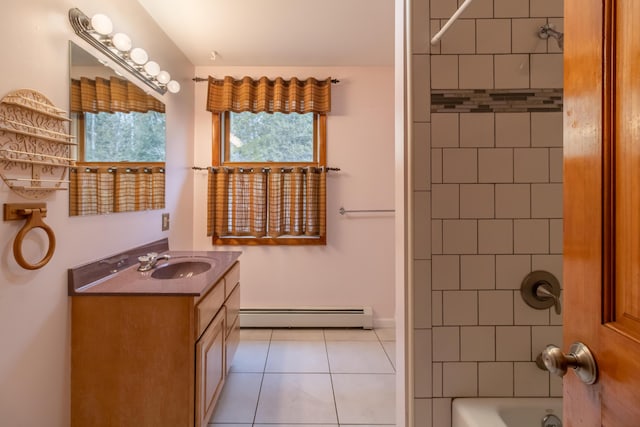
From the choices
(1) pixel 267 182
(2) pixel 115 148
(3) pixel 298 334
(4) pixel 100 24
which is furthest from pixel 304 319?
(4) pixel 100 24

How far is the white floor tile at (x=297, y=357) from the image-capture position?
2266 mm

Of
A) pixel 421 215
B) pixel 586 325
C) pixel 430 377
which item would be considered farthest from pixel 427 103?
pixel 430 377

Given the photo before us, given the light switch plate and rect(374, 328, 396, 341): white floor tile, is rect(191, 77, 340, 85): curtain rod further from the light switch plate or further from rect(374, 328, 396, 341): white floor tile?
rect(374, 328, 396, 341): white floor tile

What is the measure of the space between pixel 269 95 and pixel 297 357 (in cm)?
221

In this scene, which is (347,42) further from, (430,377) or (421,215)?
(430,377)

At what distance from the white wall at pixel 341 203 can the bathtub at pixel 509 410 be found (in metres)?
1.89

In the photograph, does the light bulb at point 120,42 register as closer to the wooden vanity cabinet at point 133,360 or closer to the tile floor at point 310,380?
the wooden vanity cabinet at point 133,360

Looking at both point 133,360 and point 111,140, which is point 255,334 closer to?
point 133,360

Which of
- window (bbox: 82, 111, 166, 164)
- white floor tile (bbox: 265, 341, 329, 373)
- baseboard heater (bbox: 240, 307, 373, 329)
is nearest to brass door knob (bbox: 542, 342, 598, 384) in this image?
window (bbox: 82, 111, 166, 164)

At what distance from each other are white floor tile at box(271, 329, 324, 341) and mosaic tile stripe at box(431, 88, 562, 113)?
223 cm

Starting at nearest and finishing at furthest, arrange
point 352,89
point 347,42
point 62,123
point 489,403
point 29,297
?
point 489,403
point 29,297
point 62,123
point 347,42
point 352,89

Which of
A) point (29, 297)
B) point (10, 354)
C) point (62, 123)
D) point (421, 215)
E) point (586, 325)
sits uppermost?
point (62, 123)

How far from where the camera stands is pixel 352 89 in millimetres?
2955

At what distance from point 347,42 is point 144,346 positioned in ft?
7.94
